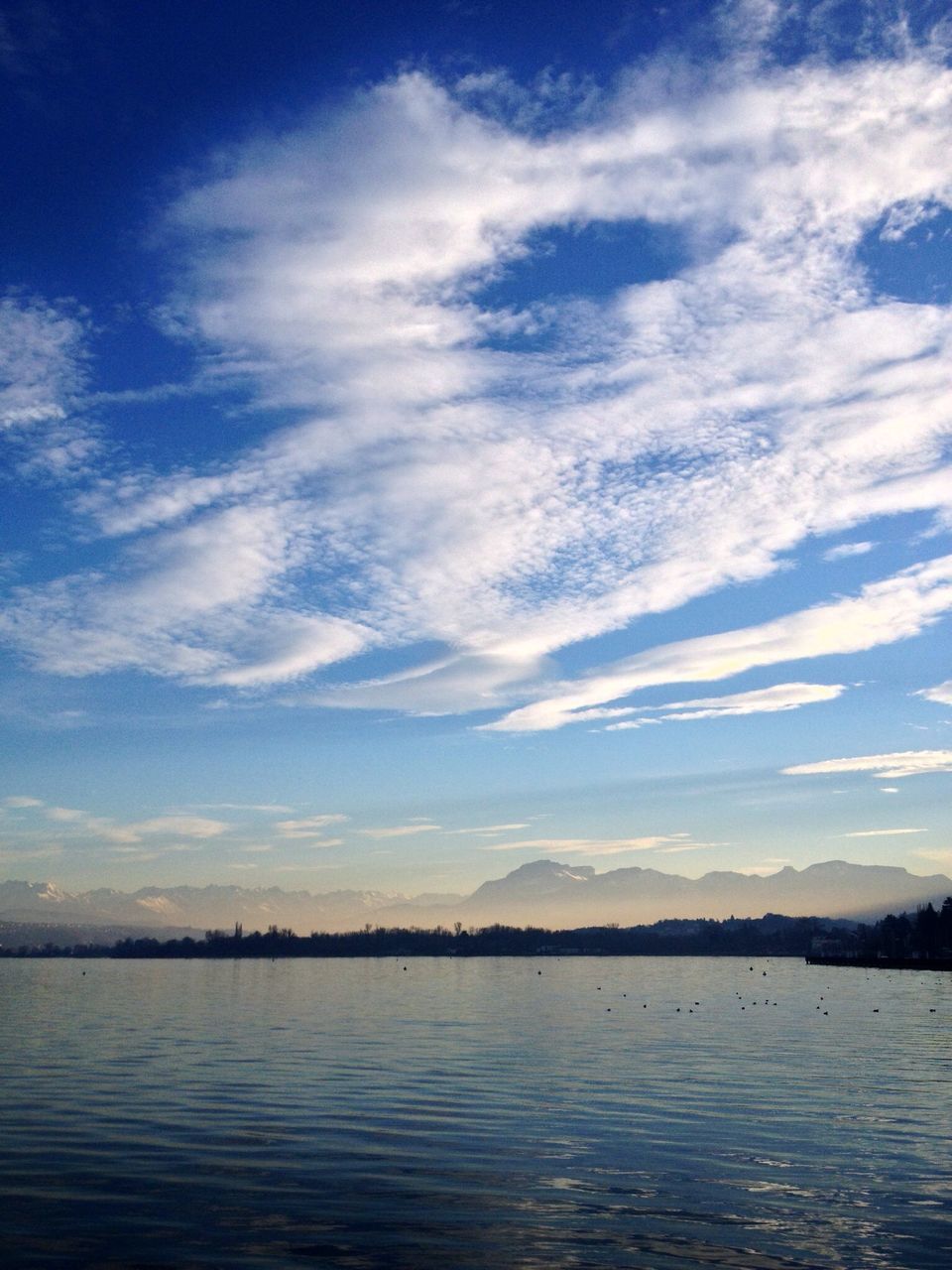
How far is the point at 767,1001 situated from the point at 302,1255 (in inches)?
5278

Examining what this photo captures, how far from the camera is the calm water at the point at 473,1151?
2697cm

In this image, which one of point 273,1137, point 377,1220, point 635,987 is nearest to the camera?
point 377,1220

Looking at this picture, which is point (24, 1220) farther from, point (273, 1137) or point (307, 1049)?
point (307, 1049)

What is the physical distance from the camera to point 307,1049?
75438 millimetres

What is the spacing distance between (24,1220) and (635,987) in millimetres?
174278

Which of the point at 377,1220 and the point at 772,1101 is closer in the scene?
the point at 377,1220

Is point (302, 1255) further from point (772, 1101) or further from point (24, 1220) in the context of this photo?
point (772, 1101)

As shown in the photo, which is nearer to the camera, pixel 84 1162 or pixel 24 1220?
pixel 24 1220

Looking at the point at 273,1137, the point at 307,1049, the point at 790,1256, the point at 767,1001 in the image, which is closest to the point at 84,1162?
the point at 273,1137

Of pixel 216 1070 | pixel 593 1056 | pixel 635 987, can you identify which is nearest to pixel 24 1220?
pixel 216 1070

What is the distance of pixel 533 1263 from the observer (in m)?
25.2

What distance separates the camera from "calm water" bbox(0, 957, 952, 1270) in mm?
26969

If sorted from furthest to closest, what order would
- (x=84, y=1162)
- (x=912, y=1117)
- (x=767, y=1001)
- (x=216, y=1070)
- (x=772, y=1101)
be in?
(x=767, y=1001) < (x=216, y=1070) < (x=772, y=1101) < (x=912, y=1117) < (x=84, y=1162)

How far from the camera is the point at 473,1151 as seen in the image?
3844 centimetres
